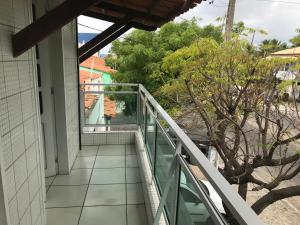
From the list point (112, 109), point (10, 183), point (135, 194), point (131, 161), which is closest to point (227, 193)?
point (10, 183)

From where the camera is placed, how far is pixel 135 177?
10.7 feet

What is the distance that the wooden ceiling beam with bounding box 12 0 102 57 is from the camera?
Result: 5.06ft

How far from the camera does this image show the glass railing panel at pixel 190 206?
1002mm

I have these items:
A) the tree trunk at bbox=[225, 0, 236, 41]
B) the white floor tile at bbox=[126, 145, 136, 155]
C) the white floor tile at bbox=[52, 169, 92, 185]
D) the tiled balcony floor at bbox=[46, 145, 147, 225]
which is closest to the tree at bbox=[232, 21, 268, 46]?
the tree trunk at bbox=[225, 0, 236, 41]

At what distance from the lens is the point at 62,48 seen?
117 inches

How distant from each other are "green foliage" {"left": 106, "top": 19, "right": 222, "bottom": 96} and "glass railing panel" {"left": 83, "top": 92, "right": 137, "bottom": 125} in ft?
→ 9.70

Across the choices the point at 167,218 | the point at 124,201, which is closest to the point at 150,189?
the point at 124,201

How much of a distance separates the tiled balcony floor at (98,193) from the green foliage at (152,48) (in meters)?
4.36

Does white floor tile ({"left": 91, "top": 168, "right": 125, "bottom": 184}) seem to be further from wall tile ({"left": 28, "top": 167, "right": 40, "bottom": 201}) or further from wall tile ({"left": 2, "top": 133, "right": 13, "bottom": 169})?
wall tile ({"left": 2, "top": 133, "right": 13, "bottom": 169})

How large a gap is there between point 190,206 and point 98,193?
1.87 metres

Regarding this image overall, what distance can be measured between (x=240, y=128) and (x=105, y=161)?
8.37 feet

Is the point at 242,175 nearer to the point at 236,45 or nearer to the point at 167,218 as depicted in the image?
the point at 236,45

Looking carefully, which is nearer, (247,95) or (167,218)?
(167,218)

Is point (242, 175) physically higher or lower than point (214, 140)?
lower
